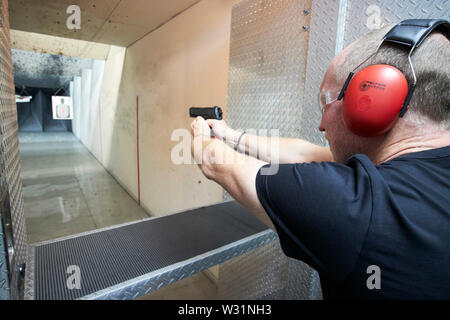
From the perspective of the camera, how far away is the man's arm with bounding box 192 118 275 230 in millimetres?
595

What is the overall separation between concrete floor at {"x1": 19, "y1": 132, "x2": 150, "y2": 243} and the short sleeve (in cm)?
335

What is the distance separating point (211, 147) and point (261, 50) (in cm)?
105

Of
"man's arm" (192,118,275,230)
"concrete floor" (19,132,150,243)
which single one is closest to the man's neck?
"man's arm" (192,118,275,230)

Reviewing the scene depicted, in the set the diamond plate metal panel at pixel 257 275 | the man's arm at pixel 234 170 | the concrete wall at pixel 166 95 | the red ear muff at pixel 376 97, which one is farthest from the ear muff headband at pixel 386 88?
the concrete wall at pixel 166 95

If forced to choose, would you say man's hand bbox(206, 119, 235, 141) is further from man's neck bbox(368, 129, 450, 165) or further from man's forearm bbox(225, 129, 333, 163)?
man's neck bbox(368, 129, 450, 165)

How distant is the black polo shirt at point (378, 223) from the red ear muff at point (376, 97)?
4.3 inches

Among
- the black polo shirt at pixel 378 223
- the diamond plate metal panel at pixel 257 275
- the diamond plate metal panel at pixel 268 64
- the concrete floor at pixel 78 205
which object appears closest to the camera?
the black polo shirt at pixel 378 223

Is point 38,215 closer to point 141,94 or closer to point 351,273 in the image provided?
point 141,94

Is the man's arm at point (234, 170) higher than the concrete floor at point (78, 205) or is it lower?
higher

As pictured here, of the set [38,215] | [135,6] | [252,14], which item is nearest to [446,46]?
[252,14]

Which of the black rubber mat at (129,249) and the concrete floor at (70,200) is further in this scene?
the concrete floor at (70,200)

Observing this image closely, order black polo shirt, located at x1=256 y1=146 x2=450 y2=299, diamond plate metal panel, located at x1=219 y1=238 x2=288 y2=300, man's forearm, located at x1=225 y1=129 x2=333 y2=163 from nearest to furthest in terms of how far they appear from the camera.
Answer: black polo shirt, located at x1=256 y1=146 x2=450 y2=299
man's forearm, located at x1=225 y1=129 x2=333 y2=163
diamond plate metal panel, located at x1=219 y1=238 x2=288 y2=300

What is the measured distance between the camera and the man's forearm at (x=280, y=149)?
Result: 1.11 m

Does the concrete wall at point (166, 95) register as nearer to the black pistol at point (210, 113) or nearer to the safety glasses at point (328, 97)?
the black pistol at point (210, 113)
